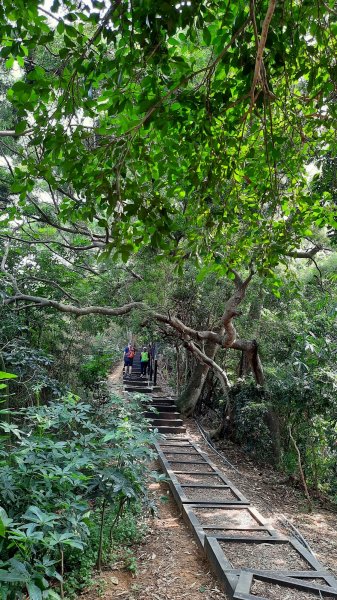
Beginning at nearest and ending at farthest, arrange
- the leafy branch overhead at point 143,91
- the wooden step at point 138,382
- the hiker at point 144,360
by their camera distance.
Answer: the leafy branch overhead at point 143,91, the wooden step at point 138,382, the hiker at point 144,360

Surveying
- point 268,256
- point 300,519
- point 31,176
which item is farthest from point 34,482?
point 300,519

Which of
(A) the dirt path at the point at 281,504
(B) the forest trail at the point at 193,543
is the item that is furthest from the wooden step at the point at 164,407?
(B) the forest trail at the point at 193,543

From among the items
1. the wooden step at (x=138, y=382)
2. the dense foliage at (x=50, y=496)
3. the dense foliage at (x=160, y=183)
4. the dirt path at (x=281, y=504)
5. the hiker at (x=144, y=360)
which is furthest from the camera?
the hiker at (x=144, y=360)

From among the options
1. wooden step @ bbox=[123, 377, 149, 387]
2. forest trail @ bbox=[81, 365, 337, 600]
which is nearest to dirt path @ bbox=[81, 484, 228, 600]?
forest trail @ bbox=[81, 365, 337, 600]

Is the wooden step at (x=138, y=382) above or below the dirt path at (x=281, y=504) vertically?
above

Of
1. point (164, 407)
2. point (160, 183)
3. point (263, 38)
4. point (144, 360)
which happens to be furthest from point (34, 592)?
point (144, 360)

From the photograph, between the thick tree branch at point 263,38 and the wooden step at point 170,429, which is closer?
the thick tree branch at point 263,38

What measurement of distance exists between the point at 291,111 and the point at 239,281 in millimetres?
5935

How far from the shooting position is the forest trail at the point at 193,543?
381cm

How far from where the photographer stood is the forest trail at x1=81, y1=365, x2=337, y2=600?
381cm

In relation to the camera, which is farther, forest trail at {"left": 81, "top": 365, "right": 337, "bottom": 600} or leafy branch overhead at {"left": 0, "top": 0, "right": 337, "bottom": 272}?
forest trail at {"left": 81, "top": 365, "right": 337, "bottom": 600}

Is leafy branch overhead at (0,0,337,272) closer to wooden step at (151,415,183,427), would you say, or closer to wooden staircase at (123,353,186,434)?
wooden staircase at (123,353,186,434)

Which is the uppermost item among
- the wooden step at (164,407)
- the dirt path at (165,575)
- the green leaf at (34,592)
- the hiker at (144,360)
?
the hiker at (144,360)

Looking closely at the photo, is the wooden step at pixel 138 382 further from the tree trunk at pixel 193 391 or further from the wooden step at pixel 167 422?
the wooden step at pixel 167 422
